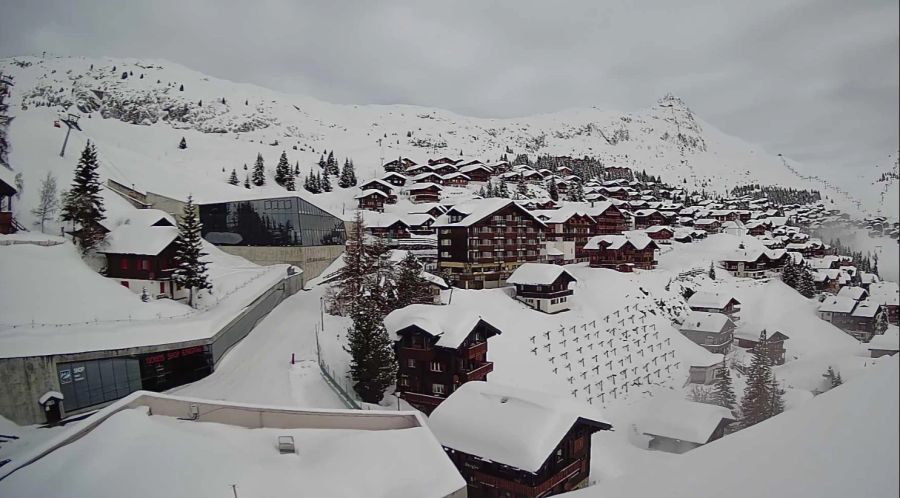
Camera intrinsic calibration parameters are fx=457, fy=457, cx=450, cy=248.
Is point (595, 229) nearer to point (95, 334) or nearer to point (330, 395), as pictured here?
point (330, 395)

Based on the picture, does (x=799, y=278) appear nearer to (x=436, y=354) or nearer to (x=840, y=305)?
(x=840, y=305)

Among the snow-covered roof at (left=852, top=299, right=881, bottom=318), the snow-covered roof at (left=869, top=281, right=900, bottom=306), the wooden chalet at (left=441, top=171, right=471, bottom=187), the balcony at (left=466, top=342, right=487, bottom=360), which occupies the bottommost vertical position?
the balcony at (left=466, top=342, right=487, bottom=360)

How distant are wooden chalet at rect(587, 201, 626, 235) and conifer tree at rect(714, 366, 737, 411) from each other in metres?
10.4

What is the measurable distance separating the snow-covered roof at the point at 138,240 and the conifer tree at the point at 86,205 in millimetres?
100

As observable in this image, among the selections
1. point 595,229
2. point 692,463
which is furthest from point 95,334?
point 595,229

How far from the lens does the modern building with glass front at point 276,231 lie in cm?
554

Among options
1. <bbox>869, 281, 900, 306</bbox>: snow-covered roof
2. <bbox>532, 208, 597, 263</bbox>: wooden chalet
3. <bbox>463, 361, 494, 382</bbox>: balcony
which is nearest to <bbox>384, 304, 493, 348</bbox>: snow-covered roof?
<bbox>463, 361, 494, 382</bbox>: balcony

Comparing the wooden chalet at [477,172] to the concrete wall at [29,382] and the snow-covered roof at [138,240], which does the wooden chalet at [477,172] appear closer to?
the snow-covered roof at [138,240]

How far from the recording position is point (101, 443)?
5.75ft

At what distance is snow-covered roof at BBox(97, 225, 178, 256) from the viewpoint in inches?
110

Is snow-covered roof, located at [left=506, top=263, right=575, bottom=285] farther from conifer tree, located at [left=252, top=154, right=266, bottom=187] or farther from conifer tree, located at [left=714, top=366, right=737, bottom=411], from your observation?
conifer tree, located at [left=252, top=154, right=266, bottom=187]

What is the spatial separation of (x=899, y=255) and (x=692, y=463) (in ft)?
1.52

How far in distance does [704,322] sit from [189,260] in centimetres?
496

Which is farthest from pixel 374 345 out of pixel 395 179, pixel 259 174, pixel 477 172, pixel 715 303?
pixel 477 172
